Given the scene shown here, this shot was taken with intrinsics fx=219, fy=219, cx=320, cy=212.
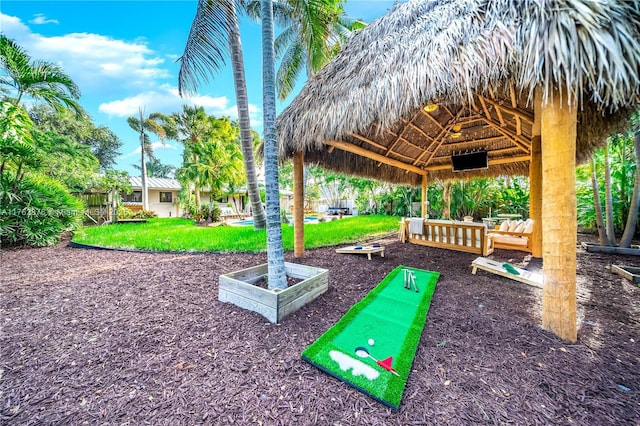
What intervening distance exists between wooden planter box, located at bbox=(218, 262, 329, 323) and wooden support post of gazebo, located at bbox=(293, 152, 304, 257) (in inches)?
79.5

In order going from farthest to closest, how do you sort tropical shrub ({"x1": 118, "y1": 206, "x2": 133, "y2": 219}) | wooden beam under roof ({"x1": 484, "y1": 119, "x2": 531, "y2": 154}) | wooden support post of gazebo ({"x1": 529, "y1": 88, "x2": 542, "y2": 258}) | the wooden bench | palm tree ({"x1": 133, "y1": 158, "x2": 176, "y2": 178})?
palm tree ({"x1": 133, "y1": 158, "x2": 176, "y2": 178}), tropical shrub ({"x1": 118, "y1": 206, "x2": 133, "y2": 219}), wooden beam under roof ({"x1": 484, "y1": 119, "x2": 531, "y2": 154}), the wooden bench, wooden support post of gazebo ({"x1": 529, "y1": 88, "x2": 542, "y2": 258})

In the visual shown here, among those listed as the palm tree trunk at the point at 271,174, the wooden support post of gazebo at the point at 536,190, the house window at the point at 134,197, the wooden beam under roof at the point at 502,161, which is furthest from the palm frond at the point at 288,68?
the house window at the point at 134,197

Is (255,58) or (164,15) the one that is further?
(255,58)

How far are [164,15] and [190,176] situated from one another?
10.2m

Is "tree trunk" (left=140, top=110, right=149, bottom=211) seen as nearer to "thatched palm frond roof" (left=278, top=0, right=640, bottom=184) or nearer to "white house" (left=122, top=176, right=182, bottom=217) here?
"white house" (left=122, top=176, right=182, bottom=217)

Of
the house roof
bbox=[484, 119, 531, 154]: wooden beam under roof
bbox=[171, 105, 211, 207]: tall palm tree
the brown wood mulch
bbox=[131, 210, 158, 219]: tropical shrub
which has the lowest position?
the brown wood mulch

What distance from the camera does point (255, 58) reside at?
22.4 feet

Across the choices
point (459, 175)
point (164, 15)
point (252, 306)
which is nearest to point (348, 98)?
point (252, 306)

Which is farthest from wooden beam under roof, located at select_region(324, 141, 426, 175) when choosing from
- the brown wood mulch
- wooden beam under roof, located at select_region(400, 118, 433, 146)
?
the brown wood mulch

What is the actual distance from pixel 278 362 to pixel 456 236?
5569 millimetres

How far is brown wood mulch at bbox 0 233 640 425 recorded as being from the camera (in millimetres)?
1374

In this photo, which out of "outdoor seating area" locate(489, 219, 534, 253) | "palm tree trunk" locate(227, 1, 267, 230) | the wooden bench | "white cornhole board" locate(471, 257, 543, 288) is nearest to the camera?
"white cornhole board" locate(471, 257, 543, 288)

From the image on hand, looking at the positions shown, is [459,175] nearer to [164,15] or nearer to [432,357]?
[432,357]

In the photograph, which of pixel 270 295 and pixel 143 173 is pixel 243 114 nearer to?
pixel 270 295
